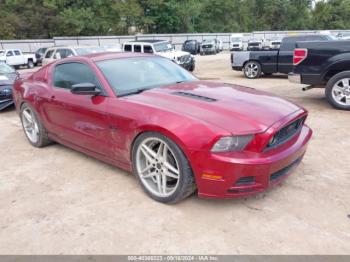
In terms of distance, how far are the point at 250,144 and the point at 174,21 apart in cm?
5203

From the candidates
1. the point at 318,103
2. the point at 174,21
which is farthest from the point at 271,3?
the point at 318,103

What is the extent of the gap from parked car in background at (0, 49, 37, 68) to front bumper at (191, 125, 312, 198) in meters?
26.6

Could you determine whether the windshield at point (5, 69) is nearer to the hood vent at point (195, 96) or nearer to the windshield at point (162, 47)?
the hood vent at point (195, 96)

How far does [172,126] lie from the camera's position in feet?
10.0

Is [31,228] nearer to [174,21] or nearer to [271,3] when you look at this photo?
[174,21]

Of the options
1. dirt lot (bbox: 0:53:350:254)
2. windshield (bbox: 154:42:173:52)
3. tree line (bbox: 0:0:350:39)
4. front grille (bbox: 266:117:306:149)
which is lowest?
dirt lot (bbox: 0:53:350:254)

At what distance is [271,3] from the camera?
65.3 meters

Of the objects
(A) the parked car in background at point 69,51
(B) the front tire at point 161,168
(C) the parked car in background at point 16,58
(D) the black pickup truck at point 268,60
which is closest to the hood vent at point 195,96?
(B) the front tire at point 161,168

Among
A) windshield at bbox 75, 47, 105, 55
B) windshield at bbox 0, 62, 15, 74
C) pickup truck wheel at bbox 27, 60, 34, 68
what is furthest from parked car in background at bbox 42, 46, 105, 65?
pickup truck wheel at bbox 27, 60, 34, 68

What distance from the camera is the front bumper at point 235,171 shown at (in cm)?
286

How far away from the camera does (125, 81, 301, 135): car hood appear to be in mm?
2979

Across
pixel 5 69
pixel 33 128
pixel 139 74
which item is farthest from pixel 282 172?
pixel 5 69

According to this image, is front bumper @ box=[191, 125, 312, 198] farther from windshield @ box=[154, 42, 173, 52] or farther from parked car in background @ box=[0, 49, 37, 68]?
parked car in background @ box=[0, 49, 37, 68]

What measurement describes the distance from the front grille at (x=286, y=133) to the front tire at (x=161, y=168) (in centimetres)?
82
